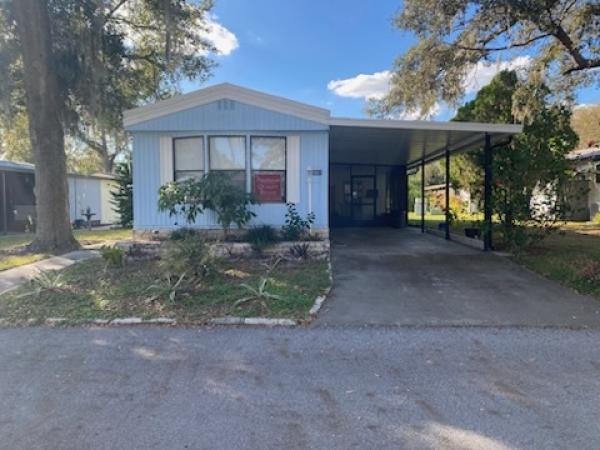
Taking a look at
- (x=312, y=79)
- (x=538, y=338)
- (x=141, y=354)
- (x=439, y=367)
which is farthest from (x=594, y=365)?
(x=312, y=79)

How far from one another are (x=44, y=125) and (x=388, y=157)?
10784mm

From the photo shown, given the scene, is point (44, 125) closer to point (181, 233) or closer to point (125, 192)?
point (181, 233)

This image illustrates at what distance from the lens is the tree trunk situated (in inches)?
377

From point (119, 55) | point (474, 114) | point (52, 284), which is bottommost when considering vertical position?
point (52, 284)

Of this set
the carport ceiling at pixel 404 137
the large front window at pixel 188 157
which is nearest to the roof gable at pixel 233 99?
the carport ceiling at pixel 404 137

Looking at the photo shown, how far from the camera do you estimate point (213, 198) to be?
307 inches

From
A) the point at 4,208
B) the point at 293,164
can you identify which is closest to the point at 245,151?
the point at 293,164

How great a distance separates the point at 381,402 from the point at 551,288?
4.69 m

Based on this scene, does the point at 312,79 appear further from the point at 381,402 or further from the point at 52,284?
the point at 381,402

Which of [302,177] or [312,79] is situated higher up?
[312,79]

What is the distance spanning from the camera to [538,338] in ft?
14.3

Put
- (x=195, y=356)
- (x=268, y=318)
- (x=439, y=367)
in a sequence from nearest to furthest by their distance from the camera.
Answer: (x=439, y=367) → (x=195, y=356) → (x=268, y=318)

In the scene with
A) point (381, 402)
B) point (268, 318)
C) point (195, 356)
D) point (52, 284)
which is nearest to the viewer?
point (381, 402)

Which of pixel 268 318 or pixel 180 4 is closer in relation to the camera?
pixel 268 318
